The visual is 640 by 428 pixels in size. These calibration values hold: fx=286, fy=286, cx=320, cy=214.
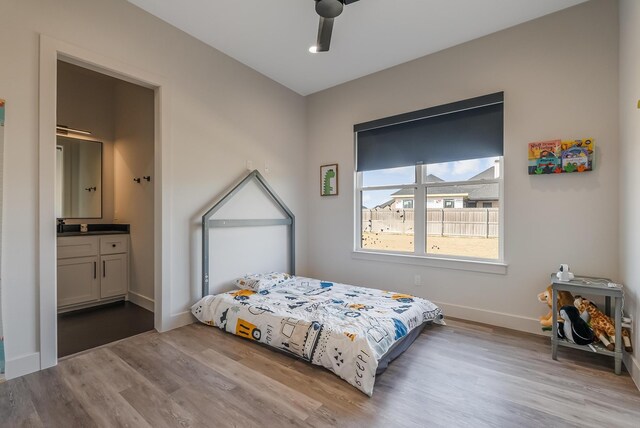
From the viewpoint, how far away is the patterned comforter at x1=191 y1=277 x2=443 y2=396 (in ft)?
6.41

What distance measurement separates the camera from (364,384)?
5.90 feet

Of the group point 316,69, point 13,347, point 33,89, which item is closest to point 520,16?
point 316,69

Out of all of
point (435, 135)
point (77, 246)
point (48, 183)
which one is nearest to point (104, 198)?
point (77, 246)

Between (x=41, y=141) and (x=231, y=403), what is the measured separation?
88.3 inches

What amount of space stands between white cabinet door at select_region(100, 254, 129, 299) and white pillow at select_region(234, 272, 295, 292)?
1.69 m

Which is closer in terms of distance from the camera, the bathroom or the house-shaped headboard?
the house-shaped headboard

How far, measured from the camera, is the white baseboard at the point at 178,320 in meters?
2.76

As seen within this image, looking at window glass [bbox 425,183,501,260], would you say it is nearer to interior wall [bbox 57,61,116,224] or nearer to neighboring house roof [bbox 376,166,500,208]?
neighboring house roof [bbox 376,166,500,208]

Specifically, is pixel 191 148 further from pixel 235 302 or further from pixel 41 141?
pixel 235 302

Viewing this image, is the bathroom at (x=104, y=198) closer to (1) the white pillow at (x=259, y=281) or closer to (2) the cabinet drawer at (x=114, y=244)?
(2) the cabinet drawer at (x=114, y=244)

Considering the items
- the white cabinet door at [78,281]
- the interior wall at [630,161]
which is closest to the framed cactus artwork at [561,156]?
the interior wall at [630,161]

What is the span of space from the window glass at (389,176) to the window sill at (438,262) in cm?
92

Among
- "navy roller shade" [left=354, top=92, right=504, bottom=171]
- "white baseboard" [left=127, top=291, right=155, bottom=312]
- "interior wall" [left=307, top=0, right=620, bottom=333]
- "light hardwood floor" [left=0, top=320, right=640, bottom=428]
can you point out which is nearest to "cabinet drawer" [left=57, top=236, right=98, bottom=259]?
"white baseboard" [left=127, top=291, right=155, bottom=312]

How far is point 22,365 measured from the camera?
77.7 inches
